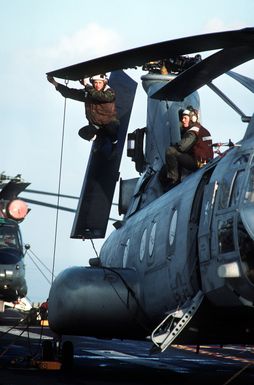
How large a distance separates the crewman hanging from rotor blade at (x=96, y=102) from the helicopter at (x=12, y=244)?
1580 cm

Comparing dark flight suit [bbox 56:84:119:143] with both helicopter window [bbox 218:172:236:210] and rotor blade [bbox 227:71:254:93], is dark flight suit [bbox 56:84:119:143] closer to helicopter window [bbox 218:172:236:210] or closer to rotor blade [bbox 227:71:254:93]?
rotor blade [bbox 227:71:254:93]

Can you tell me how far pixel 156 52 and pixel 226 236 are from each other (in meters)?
2.54

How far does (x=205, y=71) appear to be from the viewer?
12.3 m

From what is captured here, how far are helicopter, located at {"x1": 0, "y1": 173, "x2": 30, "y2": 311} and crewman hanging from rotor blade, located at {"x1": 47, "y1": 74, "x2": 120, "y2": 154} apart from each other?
1580cm

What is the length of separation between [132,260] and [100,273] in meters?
0.75

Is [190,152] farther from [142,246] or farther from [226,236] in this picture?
[226,236]

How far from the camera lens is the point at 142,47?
37.3 feet

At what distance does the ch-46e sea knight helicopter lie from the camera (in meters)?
10.6

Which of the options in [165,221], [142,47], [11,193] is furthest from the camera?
[11,193]

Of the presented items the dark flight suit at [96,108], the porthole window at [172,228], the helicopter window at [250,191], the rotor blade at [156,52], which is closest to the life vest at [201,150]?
the porthole window at [172,228]

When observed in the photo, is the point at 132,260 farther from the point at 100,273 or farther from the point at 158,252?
the point at 158,252

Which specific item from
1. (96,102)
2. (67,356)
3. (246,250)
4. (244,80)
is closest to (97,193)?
(96,102)

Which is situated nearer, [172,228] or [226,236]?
[226,236]

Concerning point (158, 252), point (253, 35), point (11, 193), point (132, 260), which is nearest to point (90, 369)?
point (132, 260)
